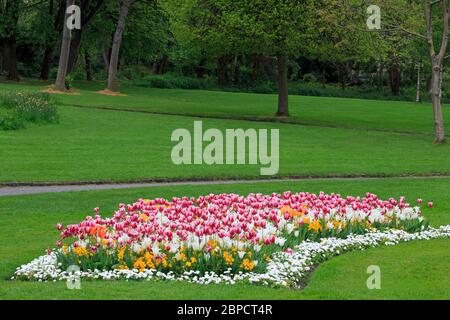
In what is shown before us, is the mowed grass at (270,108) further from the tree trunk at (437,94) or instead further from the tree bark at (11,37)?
the tree trunk at (437,94)

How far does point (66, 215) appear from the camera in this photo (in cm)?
1572

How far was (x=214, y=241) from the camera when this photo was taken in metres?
11.2

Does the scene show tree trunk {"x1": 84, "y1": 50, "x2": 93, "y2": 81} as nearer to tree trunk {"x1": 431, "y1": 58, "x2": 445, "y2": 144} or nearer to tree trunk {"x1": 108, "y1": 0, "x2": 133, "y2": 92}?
tree trunk {"x1": 108, "y1": 0, "x2": 133, "y2": 92}

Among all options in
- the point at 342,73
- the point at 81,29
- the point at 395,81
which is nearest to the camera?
the point at 81,29

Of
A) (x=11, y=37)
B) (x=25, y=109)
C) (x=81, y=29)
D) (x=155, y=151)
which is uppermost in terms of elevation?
(x=81, y=29)

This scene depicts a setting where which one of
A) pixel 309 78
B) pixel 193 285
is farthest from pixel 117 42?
pixel 193 285

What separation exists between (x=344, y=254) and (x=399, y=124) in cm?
3018

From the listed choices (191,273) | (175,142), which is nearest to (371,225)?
(191,273)

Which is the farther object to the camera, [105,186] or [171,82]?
[171,82]

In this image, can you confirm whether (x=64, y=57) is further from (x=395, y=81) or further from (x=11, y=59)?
(x=395, y=81)

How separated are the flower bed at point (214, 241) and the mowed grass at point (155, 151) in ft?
25.3

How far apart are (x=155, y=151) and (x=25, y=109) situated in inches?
278

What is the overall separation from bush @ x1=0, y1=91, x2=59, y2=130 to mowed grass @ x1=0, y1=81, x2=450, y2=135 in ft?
27.4
